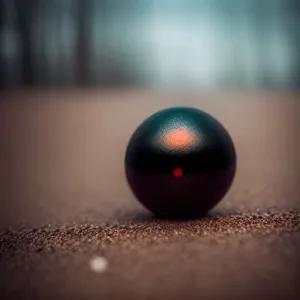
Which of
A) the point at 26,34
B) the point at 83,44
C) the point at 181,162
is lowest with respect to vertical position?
the point at 181,162

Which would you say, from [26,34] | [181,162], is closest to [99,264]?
[181,162]

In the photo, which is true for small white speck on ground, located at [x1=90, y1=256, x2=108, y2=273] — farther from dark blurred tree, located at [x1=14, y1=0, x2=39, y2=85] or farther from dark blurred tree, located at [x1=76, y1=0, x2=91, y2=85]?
dark blurred tree, located at [x1=76, y1=0, x2=91, y2=85]

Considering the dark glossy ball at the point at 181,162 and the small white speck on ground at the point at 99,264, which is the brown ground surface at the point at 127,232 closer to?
the small white speck on ground at the point at 99,264

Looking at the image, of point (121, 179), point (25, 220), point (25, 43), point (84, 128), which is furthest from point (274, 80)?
point (25, 220)

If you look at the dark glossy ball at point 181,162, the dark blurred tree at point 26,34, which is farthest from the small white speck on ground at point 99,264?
the dark blurred tree at point 26,34

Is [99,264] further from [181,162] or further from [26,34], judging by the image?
[26,34]

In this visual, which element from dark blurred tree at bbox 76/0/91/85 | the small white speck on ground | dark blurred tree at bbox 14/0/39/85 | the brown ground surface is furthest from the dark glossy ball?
dark blurred tree at bbox 76/0/91/85
